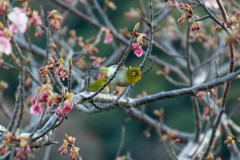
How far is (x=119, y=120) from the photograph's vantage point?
1268 centimetres

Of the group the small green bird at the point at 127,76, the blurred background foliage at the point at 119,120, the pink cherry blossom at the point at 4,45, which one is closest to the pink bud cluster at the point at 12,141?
the pink cherry blossom at the point at 4,45

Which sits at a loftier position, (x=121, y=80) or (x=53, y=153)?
(x=121, y=80)

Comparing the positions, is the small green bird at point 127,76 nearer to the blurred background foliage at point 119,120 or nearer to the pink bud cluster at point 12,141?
the pink bud cluster at point 12,141

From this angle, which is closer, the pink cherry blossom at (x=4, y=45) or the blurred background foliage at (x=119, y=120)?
the pink cherry blossom at (x=4, y=45)

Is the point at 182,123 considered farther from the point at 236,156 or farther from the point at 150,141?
the point at 236,156

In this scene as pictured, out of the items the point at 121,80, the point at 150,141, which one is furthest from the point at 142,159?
the point at 121,80

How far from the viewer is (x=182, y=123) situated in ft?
36.2

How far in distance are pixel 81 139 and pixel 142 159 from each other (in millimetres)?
3645

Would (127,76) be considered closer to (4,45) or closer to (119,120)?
(4,45)

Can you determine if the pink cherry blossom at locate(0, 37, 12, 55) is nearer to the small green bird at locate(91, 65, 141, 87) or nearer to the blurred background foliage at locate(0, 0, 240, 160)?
the small green bird at locate(91, 65, 141, 87)

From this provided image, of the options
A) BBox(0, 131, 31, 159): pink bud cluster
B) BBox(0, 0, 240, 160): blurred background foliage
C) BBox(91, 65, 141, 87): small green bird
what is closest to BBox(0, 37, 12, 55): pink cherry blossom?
BBox(0, 131, 31, 159): pink bud cluster

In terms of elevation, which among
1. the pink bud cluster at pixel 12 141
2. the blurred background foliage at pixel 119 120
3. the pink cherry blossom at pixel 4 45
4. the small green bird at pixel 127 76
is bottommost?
the blurred background foliage at pixel 119 120

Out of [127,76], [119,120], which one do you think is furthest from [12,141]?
[119,120]

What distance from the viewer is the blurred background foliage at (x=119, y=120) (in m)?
11.6
